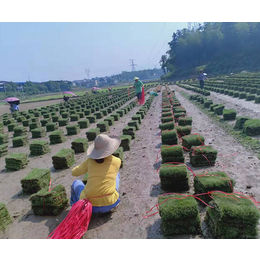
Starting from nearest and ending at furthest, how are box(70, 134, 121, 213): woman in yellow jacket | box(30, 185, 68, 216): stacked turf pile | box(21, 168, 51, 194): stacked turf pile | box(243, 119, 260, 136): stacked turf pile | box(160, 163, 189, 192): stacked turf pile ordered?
box(70, 134, 121, 213): woman in yellow jacket
box(30, 185, 68, 216): stacked turf pile
box(160, 163, 189, 192): stacked turf pile
box(21, 168, 51, 194): stacked turf pile
box(243, 119, 260, 136): stacked turf pile

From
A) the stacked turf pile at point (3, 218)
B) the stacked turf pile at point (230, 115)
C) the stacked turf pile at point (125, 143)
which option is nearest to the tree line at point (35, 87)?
the stacked turf pile at point (125, 143)

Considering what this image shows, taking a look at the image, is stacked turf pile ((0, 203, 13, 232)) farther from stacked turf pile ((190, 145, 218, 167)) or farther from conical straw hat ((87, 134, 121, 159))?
stacked turf pile ((190, 145, 218, 167))

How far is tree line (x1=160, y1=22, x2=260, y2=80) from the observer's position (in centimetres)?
6488

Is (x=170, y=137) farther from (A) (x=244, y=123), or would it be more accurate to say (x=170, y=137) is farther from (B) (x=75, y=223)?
(B) (x=75, y=223)

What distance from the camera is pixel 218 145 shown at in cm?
721

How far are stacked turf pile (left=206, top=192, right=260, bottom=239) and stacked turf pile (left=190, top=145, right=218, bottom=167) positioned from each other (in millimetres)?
2457

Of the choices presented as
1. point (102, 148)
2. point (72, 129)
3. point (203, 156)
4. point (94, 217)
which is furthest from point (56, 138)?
point (203, 156)

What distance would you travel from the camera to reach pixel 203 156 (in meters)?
5.57

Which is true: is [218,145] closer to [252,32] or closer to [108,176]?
[108,176]

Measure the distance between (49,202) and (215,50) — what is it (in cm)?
8803

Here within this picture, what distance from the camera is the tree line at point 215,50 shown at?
213 feet

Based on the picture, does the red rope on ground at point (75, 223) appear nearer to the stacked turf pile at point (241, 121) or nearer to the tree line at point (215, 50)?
the stacked turf pile at point (241, 121)

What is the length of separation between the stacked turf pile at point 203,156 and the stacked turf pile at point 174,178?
1.21m

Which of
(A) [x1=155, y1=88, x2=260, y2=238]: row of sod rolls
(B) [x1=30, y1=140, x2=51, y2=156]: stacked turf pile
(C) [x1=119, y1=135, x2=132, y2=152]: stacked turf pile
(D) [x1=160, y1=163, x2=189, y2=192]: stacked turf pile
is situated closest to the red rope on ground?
(A) [x1=155, y1=88, x2=260, y2=238]: row of sod rolls
